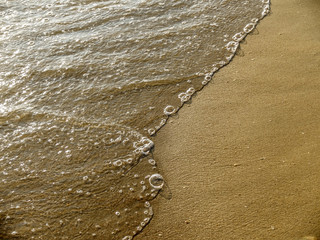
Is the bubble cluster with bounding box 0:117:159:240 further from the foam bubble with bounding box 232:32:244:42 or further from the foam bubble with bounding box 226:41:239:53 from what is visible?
the foam bubble with bounding box 232:32:244:42

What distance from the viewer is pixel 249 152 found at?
254 cm

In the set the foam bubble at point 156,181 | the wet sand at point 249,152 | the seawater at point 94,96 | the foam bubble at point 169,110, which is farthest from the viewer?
the foam bubble at point 169,110

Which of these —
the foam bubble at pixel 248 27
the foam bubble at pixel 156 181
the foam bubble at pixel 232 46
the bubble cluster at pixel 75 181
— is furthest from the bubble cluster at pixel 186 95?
the foam bubble at pixel 248 27

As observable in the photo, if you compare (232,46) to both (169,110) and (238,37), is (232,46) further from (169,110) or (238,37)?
(169,110)

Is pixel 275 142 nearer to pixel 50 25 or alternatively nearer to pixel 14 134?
pixel 14 134

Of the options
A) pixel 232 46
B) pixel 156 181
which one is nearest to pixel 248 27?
pixel 232 46

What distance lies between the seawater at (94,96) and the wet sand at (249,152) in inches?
5.8

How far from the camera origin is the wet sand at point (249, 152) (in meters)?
2.17

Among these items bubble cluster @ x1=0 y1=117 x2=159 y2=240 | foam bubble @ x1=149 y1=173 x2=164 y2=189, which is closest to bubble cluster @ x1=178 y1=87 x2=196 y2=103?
bubble cluster @ x1=0 y1=117 x2=159 y2=240

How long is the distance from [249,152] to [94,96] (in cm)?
144

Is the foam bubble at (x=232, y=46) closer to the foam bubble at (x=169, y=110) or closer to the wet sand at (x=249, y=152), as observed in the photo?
the wet sand at (x=249, y=152)

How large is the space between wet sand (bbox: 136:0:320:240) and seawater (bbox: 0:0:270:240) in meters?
0.15

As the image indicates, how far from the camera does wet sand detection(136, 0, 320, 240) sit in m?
2.17

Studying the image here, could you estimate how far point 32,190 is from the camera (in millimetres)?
2432
